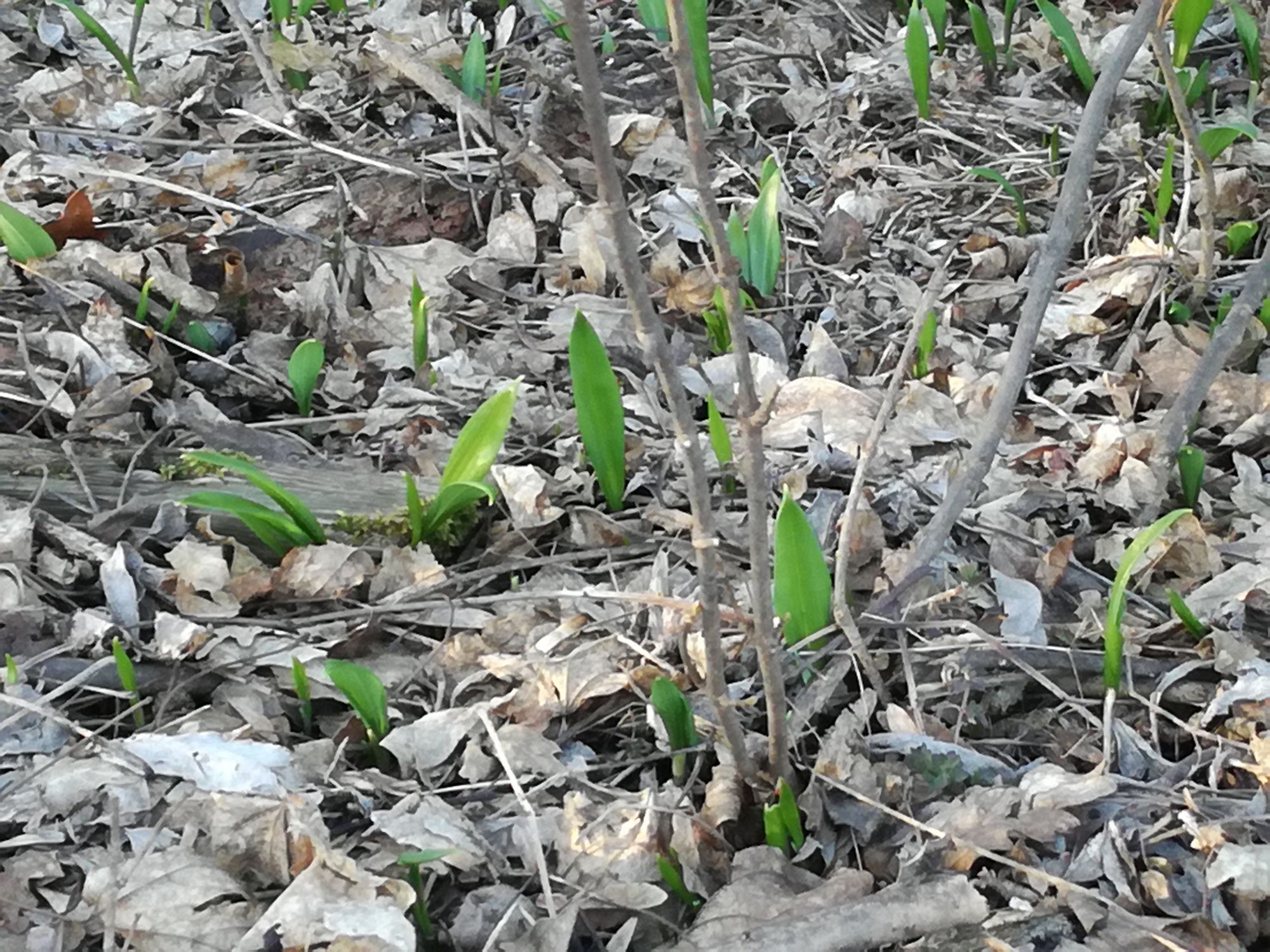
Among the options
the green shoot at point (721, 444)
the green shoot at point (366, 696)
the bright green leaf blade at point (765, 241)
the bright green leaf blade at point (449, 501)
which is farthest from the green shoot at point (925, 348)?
the green shoot at point (366, 696)

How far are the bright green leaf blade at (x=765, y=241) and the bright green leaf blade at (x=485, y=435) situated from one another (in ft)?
2.07

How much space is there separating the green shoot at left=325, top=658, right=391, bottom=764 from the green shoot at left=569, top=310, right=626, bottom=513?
41cm

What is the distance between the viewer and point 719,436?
1.41 m

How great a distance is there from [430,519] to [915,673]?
1.94 feet

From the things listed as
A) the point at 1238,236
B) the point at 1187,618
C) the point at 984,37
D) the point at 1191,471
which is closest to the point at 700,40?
the point at 984,37

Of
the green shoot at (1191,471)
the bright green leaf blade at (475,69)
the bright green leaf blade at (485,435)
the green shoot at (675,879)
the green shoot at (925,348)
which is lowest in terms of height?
the green shoot at (675,879)

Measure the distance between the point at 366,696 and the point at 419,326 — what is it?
2.28 feet

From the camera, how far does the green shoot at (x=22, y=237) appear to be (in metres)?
1.70

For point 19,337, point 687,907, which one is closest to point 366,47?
point 19,337

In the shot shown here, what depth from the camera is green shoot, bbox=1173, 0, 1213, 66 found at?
2.03 m

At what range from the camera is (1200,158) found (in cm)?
159

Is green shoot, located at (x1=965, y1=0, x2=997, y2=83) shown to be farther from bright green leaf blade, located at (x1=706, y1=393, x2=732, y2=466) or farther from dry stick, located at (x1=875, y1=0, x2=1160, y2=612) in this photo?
bright green leaf blade, located at (x1=706, y1=393, x2=732, y2=466)

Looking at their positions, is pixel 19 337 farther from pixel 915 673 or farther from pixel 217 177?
pixel 915 673

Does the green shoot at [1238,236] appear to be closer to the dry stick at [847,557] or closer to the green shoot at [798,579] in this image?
the dry stick at [847,557]
